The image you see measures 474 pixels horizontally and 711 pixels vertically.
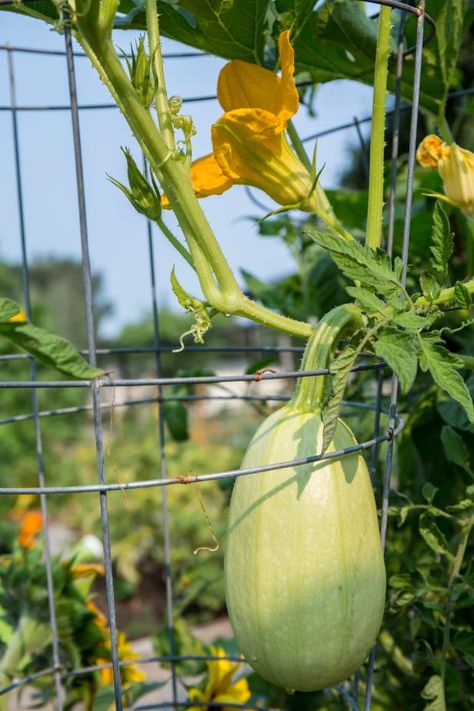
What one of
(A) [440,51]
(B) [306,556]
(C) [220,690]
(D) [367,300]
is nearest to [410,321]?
(D) [367,300]

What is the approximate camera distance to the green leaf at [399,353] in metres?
0.44

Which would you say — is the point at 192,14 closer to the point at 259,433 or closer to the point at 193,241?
the point at 193,241

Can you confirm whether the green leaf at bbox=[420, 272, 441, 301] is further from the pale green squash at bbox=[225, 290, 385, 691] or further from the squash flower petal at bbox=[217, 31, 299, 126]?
the squash flower petal at bbox=[217, 31, 299, 126]

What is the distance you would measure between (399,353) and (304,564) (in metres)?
0.16

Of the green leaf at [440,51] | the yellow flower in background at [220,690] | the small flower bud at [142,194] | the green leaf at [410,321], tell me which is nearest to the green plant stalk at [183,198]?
the small flower bud at [142,194]

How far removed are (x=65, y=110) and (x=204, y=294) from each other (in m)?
0.62

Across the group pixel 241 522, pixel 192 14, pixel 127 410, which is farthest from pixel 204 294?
pixel 127 410

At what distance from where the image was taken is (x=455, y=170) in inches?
24.8

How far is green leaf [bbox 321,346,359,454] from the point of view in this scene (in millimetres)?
483

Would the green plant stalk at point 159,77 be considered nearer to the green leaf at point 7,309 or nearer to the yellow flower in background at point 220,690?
the green leaf at point 7,309

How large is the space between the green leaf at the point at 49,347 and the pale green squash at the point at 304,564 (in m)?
0.17

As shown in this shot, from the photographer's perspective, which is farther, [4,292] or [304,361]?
[4,292]

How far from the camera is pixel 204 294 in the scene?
566 millimetres

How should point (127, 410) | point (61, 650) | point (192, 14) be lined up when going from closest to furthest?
point (192, 14) → point (61, 650) → point (127, 410)
